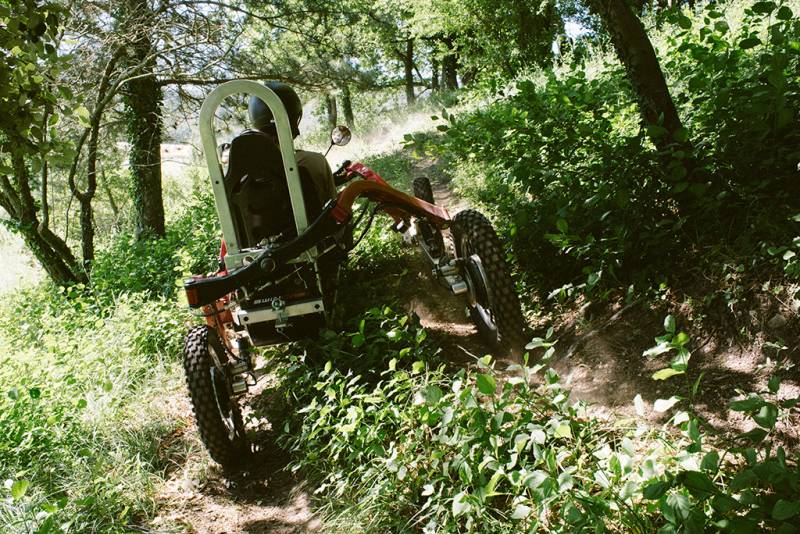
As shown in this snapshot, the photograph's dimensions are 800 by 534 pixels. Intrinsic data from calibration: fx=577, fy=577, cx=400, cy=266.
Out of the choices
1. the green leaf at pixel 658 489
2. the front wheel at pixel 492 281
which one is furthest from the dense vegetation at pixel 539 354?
the front wheel at pixel 492 281

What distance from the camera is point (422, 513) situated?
2.75 metres

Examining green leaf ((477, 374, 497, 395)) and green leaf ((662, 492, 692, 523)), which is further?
green leaf ((477, 374, 497, 395))

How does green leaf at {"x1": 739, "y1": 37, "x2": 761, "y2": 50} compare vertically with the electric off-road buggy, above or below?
above

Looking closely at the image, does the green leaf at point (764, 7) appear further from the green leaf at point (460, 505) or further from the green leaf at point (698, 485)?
the green leaf at point (460, 505)

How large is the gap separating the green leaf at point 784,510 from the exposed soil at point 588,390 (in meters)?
0.57

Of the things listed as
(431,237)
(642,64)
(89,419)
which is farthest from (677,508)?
(89,419)

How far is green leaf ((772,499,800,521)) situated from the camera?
5.25 feet

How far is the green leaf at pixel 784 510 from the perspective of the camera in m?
1.60

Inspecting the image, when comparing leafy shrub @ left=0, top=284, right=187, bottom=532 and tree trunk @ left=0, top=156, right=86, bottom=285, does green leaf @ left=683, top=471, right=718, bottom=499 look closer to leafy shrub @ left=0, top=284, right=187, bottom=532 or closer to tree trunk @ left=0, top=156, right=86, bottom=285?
leafy shrub @ left=0, top=284, right=187, bottom=532

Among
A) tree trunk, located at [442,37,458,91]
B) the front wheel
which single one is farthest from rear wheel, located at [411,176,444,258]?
tree trunk, located at [442,37,458,91]

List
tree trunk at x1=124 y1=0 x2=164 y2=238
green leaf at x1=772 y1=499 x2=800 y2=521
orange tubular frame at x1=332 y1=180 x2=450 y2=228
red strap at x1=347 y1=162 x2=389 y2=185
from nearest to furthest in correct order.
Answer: green leaf at x1=772 y1=499 x2=800 y2=521
orange tubular frame at x1=332 y1=180 x2=450 y2=228
red strap at x1=347 y1=162 x2=389 y2=185
tree trunk at x1=124 y1=0 x2=164 y2=238

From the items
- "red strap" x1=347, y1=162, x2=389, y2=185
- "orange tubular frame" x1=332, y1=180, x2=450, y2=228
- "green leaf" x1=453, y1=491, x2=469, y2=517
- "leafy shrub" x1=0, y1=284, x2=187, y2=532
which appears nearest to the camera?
"green leaf" x1=453, y1=491, x2=469, y2=517

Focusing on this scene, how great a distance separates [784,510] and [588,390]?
1549mm

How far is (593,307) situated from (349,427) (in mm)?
1850
